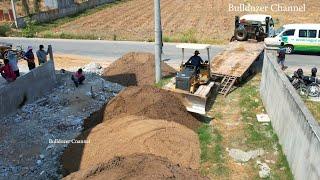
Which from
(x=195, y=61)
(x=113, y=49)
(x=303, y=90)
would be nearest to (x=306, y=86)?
(x=303, y=90)

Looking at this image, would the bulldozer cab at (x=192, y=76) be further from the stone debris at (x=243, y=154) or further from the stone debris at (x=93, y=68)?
the stone debris at (x=93, y=68)

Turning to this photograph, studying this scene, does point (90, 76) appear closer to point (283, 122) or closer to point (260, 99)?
point (260, 99)

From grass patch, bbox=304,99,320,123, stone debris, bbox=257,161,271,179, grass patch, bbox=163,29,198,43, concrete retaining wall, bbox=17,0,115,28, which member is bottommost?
stone debris, bbox=257,161,271,179

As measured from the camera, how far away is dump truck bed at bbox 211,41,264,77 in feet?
57.5

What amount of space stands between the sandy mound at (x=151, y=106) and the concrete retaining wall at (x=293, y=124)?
2.97 meters

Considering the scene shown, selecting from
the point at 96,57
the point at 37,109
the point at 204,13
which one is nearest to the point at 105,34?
the point at 96,57

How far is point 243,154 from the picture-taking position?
40.1ft

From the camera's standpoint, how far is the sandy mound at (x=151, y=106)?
45.4ft

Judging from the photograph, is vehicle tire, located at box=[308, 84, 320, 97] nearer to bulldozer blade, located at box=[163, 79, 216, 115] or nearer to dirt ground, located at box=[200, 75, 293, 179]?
dirt ground, located at box=[200, 75, 293, 179]

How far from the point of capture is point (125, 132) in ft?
40.5

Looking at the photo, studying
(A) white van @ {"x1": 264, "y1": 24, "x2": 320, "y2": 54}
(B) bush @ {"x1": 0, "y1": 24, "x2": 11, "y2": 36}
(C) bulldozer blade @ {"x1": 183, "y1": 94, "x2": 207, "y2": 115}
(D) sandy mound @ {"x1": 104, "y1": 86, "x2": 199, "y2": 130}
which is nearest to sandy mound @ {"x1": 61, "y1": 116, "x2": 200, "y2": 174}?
(D) sandy mound @ {"x1": 104, "y1": 86, "x2": 199, "y2": 130}

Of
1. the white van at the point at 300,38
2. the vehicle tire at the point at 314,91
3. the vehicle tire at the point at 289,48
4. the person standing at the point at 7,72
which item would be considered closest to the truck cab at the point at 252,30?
the white van at the point at 300,38

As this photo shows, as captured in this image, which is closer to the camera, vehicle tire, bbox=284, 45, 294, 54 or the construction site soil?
the construction site soil

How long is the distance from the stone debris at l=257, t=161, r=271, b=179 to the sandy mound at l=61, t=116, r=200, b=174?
6.09ft
